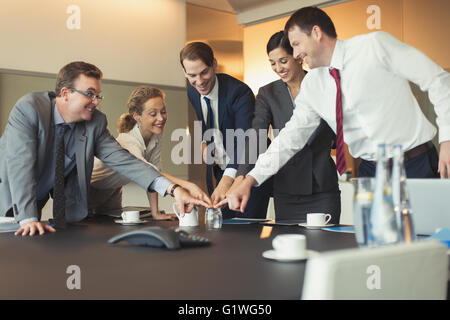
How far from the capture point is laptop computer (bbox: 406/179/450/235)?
1.63 m

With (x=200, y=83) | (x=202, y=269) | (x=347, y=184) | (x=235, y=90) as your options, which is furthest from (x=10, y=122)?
(x=347, y=184)

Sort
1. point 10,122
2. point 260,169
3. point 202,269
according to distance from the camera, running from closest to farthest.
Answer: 1. point 202,269
2. point 10,122
3. point 260,169

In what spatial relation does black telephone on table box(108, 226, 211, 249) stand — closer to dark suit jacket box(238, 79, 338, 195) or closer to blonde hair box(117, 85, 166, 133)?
dark suit jacket box(238, 79, 338, 195)

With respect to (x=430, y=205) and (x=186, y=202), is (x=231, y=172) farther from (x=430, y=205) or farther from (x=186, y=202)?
(x=430, y=205)

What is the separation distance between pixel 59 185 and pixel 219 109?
42.5 inches

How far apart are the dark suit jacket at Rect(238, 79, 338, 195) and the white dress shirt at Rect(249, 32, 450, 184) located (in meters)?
0.18

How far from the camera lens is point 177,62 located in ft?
16.7

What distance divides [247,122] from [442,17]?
245cm

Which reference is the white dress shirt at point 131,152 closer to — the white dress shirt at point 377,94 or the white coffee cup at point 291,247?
the white dress shirt at point 377,94

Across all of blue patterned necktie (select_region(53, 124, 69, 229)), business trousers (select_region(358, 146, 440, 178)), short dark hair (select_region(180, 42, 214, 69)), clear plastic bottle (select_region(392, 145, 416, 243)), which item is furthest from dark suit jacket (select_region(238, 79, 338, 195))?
clear plastic bottle (select_region(392, 145, 416, 243))

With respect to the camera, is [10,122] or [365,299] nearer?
[365,299]

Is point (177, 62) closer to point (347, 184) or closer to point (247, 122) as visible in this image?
point (347, 184)

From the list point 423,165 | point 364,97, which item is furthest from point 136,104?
point 423,165

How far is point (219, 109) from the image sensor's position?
2.86m
